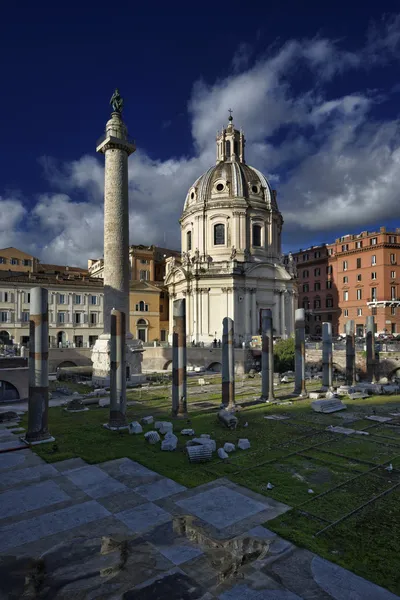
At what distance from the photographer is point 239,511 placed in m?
10.1

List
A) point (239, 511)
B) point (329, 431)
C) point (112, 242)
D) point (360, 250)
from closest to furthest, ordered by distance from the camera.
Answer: point (239, 511) → point (329, 431) → point (112, 242) → point (360, 250)

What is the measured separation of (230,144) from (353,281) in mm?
29049

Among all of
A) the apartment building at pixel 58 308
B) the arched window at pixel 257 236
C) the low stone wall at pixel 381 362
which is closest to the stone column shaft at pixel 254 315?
the arched window at pixel 257 236

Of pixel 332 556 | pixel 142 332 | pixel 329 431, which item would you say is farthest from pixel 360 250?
pixel 332 556

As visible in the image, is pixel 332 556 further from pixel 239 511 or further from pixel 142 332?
pixel 142 332

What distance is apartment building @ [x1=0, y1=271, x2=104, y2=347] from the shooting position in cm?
4962

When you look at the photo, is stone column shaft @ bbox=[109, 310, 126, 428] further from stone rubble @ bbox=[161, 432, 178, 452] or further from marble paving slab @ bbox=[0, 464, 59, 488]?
marble paving slab @ bbox=[0, 464, 59, 488]

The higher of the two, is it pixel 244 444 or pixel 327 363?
pixel 327 363

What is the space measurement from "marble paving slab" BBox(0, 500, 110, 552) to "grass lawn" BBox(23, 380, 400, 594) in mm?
2803

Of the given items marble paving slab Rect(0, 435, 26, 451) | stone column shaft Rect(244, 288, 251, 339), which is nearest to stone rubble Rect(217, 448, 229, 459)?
marble paving slab Rect(0, 435, 26, 451)

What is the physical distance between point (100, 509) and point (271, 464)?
573cm

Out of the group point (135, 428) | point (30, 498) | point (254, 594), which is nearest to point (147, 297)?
point (135, 428)

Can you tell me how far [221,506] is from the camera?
1045 centimetres

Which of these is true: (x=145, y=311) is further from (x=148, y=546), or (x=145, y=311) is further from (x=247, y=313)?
(x=148, y=546)
